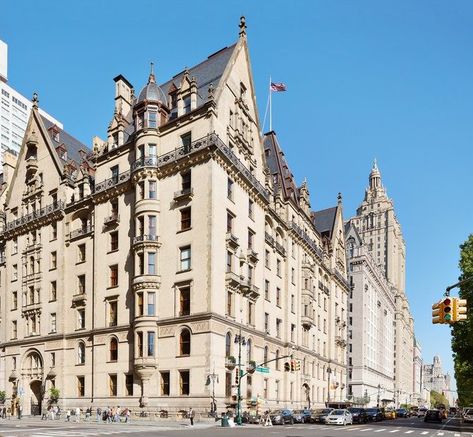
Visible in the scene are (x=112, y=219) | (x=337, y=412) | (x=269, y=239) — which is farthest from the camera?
(x=269, y=239)

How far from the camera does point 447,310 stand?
878 inches

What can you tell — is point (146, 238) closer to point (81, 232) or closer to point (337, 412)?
point (81, 232)

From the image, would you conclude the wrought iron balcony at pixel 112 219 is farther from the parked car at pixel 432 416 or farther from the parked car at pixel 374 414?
the parked car at pixel 432 416

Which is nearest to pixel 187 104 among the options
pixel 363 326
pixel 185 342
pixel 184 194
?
pixel 184 194

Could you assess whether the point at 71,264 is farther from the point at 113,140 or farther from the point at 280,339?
the point at 280,339

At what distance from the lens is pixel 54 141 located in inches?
2899

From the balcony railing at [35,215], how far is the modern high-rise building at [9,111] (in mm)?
103791

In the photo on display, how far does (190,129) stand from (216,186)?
6757mm

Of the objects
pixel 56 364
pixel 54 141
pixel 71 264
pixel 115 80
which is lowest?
pixel 56 364

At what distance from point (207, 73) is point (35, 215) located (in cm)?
2716

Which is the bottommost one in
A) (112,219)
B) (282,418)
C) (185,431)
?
(282,418)

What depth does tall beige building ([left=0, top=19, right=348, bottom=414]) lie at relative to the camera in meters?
53.2

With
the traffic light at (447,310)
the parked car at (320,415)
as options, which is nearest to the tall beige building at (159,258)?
the parked car at (320,415)

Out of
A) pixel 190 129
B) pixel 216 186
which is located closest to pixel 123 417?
pixel 216 186
